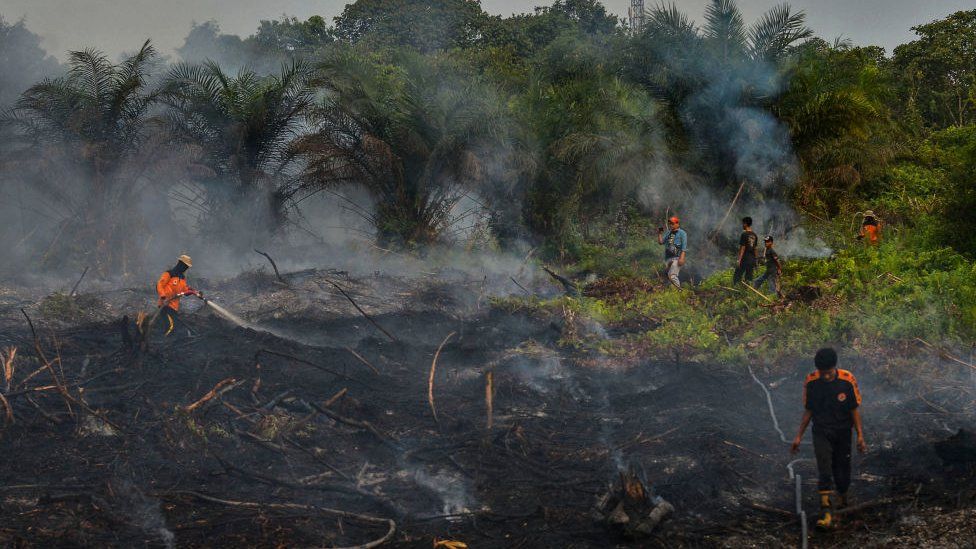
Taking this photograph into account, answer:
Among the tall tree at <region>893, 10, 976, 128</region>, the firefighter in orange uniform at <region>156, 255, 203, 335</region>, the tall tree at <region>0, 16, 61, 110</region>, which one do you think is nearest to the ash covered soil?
the firefighter in orange uniform at <region>156, 255, 203, 335</region>

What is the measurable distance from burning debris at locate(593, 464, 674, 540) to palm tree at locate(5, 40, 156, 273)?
12871 mm

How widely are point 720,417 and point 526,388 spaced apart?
243 cm

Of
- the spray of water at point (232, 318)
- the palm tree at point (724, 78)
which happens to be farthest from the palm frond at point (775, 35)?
the spray of water at point (232, 318)

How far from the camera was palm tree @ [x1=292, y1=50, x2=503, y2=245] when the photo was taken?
18062mm

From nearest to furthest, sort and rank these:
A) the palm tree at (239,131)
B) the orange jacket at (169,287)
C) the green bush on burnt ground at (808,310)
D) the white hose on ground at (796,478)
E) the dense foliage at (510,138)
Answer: the white hose on ground at (796,478), the green bush on burnt ground at (808,310), the orange jacket at (169,287), the dense foliage at (510,138), the palm tree at (239,131)

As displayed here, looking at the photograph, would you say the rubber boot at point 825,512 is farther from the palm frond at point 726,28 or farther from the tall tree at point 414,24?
the tall tree at point 414,24

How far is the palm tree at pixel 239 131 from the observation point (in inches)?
698

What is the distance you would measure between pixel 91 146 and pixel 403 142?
5848mm

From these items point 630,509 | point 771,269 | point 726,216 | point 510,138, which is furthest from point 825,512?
point 510,138

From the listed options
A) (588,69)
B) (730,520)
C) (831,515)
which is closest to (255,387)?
(730,520)

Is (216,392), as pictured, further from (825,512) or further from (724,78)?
(724,78)

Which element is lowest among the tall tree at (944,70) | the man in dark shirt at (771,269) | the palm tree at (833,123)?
the man in dark shirt at (771,269)

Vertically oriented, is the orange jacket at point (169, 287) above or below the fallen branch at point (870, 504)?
above

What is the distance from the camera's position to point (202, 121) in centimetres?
1809
